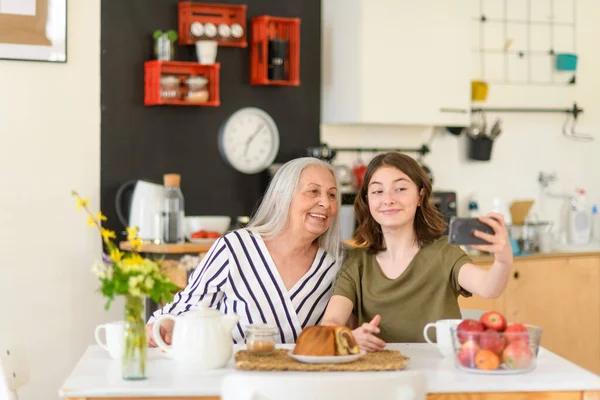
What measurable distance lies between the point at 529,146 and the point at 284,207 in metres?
3.18

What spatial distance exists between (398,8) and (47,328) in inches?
93.3

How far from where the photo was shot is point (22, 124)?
4.72 metres

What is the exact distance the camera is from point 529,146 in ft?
19.2

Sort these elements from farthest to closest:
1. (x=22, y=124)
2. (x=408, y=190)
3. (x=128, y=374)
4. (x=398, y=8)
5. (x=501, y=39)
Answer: (x=501, y=39) → (x=398, y=8) → (x=22, y=124) → (x=408, y=190) → (x=128, y=374)

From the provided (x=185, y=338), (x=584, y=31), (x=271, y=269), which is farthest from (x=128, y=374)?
(x=584, y=31)

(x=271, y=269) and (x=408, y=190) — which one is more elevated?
(x=408, y=190)

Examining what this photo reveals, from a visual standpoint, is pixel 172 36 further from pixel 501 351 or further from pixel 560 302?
pixel 501 351

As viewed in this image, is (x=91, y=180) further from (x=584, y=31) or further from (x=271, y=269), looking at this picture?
(x=584, y=31)

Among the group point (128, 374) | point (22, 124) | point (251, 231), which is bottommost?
point (128, 374)

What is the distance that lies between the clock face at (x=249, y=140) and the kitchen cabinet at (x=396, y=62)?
1.16 feet

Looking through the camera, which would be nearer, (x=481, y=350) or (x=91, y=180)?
(x=481, y=350)

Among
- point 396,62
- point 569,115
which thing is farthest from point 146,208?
point 569,115

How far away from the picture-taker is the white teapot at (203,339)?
2.29m

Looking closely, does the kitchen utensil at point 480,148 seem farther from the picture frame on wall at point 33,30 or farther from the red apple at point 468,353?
the red apple at point 468,353
